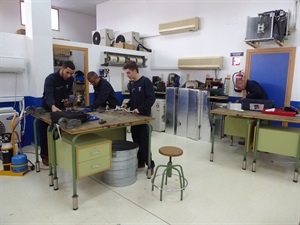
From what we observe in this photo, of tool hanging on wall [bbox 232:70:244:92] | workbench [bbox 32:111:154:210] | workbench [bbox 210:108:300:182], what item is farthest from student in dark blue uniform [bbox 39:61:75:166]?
tool hanging on wall [bbox 232:70:244:92]

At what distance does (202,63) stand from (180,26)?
1.15 m

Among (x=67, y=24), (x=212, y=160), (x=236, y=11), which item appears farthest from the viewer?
(x=67, y=24)

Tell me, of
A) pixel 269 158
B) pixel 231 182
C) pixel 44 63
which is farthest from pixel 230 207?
pixel 44 63

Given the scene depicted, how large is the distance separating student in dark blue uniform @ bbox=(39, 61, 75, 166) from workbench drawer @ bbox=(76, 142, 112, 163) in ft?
2.81

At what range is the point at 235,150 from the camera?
4.48 m

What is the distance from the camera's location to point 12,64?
12.9 ft

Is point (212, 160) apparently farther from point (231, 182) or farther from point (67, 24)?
point (67, 24)

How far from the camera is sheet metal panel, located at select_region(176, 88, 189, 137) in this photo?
524cm

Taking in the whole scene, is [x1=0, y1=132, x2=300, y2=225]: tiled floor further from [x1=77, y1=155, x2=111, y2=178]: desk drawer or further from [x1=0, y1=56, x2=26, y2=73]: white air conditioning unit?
[x1=0, y1=56, x2=26, y2=73]: white air conditioning unit

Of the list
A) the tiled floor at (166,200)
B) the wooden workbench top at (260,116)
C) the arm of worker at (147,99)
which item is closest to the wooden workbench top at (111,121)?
the arm of worker at (147,99)

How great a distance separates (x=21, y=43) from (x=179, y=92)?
133 inches

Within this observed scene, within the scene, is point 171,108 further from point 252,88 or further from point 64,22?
point 64,22

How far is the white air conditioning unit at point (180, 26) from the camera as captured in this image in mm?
5480

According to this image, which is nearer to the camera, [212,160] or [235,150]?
[212,160]
